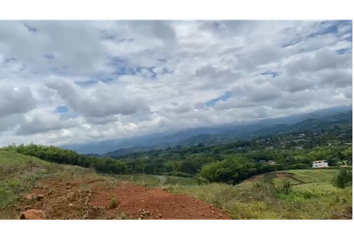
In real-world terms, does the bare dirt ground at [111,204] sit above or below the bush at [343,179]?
above

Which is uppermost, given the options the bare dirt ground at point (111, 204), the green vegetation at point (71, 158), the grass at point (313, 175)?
the green vegetation at point (71, 158)

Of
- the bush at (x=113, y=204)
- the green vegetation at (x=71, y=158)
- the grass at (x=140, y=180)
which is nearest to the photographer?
the bush at (x=113, y=204)

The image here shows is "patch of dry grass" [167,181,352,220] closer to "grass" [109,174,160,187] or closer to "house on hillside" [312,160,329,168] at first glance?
"grass" [109,174,160,187]

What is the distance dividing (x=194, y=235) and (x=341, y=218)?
2298 millimetres

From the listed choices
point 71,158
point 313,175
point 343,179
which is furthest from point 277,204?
point 71,158

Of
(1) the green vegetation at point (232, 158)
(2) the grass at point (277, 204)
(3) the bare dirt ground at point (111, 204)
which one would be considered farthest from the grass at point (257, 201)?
(1) the green vegetation at point (232, 158)

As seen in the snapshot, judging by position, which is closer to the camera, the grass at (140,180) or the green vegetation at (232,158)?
the grass at (140,180)

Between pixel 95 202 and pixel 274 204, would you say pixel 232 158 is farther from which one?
pixel 95 202

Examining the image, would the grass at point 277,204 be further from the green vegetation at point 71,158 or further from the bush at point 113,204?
the green vegetation at point 71,158

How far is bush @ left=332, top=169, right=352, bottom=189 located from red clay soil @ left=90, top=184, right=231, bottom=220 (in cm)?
420

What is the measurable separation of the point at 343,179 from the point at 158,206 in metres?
5.14

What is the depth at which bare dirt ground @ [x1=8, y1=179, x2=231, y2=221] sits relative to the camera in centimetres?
511

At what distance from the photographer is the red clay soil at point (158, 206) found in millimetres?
5039

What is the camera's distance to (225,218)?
5039 millimetres
